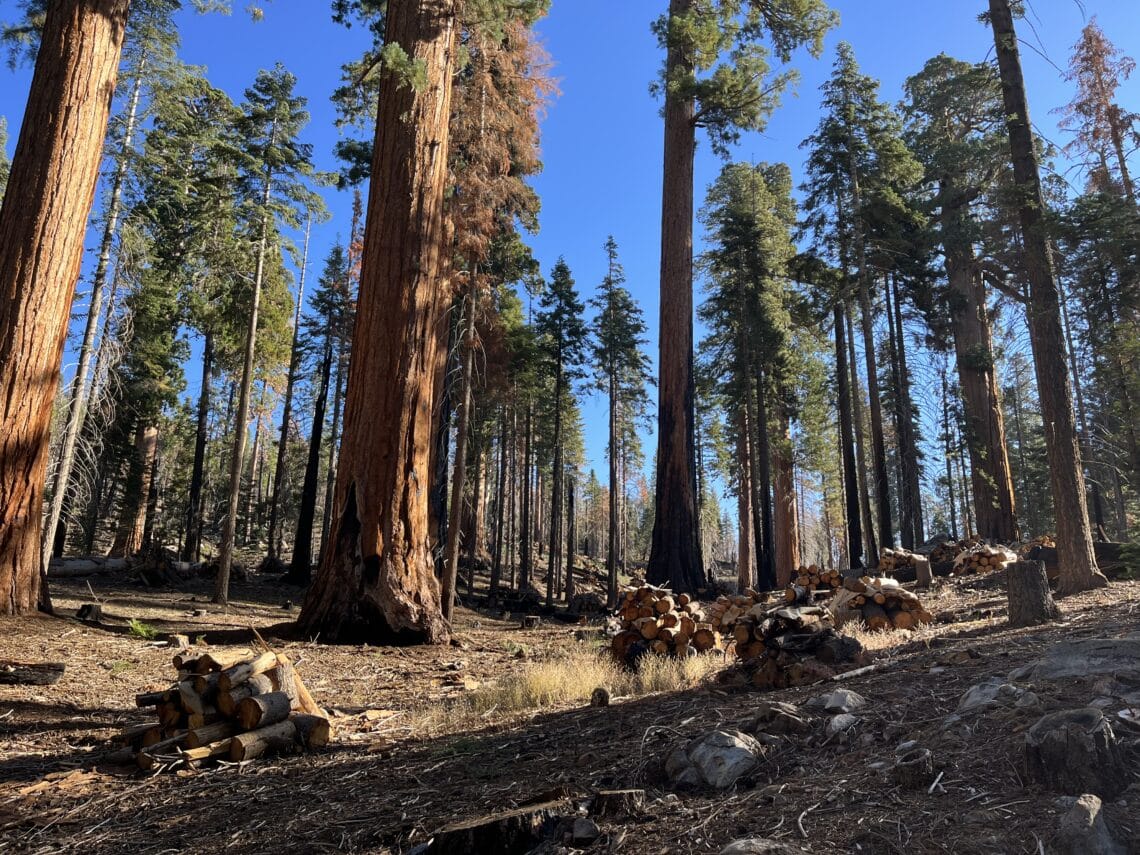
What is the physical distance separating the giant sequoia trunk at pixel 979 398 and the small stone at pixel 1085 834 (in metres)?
18.7

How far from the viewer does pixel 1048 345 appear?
9773 millimetres

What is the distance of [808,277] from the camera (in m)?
22.3

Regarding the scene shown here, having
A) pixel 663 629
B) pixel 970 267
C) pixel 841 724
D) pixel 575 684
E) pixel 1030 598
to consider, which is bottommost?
pixel 575 684

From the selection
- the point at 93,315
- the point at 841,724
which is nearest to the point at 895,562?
the point at 841,724

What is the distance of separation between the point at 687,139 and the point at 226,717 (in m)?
14.2

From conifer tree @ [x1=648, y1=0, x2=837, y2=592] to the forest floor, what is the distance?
277 inches

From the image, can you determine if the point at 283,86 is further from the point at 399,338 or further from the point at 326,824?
the point at 326,824

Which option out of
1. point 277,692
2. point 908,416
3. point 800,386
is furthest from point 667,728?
point 800,386

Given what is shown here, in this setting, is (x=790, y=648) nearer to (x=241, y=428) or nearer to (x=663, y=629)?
(x=663, y=629)

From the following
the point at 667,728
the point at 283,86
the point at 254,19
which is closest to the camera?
the point at 667,728

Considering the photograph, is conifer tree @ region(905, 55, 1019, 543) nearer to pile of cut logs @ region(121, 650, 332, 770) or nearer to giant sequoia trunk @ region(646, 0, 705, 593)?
giant sequoia trunk @ region(646, 0, 705, 593)

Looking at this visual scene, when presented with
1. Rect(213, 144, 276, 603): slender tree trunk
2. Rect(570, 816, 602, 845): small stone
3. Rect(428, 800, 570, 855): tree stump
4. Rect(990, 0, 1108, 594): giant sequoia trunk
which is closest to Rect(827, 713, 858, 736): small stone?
Rect(570, 816, 602, 845): small stone

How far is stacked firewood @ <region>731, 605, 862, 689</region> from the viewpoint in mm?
5660

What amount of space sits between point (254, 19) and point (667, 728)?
12021 millimetres
